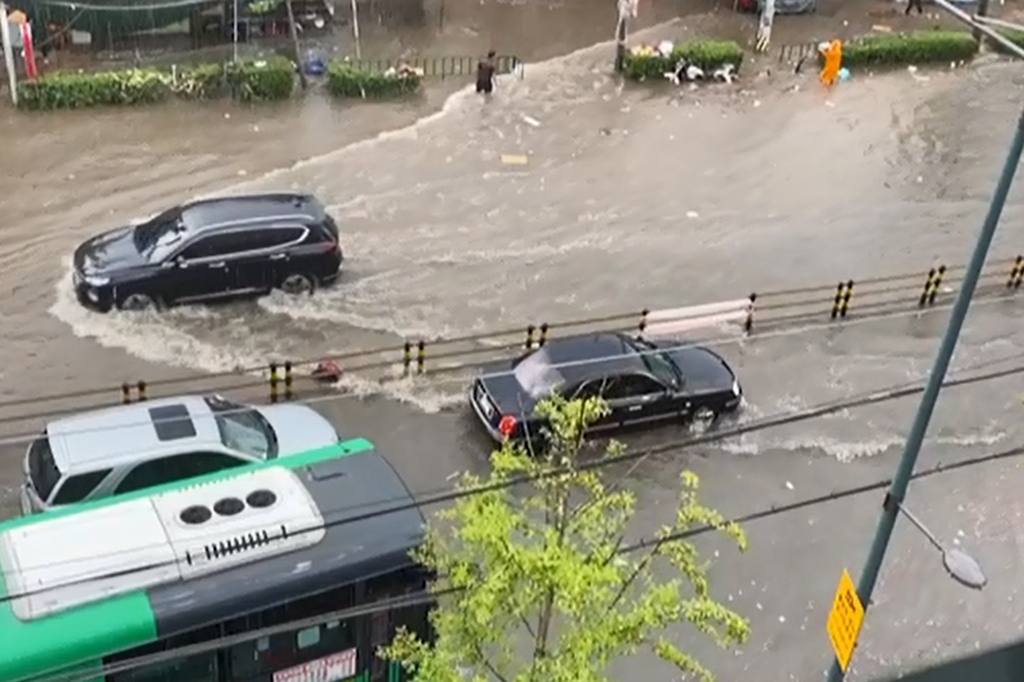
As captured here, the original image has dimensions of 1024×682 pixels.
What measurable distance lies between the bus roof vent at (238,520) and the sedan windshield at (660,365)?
656 cm

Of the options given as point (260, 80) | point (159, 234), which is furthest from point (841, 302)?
point (260, 80)

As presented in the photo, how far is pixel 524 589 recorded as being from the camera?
9859mm

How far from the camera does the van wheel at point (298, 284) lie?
20500 mm

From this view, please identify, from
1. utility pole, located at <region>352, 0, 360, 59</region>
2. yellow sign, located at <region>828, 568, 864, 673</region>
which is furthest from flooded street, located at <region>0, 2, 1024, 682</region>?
yellow sign, located at <region>828, 568, 864, 673</region>

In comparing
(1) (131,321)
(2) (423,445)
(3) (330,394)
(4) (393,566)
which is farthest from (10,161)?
(4) (393,566)

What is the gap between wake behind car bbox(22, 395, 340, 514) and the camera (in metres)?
14.2

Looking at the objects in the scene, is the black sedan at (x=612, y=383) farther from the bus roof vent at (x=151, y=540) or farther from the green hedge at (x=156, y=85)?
the green hedge at (x=156, y=85)

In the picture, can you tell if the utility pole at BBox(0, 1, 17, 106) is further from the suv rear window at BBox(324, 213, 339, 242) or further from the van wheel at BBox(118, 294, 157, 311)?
the suv rear window at BBox(324, 213, 339, 242)

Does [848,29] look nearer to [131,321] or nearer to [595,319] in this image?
[595,319]

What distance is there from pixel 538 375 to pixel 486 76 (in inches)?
484

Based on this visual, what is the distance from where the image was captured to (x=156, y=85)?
26.4m

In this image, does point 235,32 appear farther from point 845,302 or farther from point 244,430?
point 244,430

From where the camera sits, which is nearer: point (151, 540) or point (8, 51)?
point (151, 540)

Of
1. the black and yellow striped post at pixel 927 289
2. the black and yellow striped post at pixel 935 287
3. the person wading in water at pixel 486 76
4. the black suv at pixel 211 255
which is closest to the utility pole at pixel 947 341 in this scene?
the black suv at pixel 211 255
